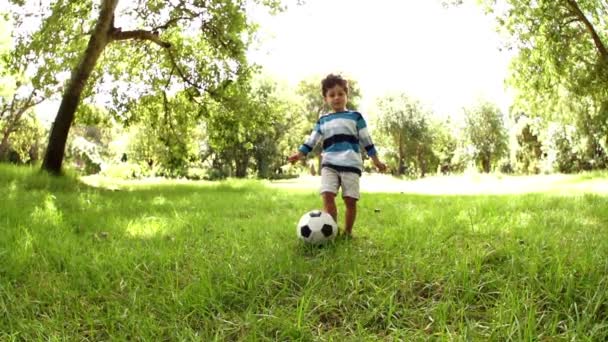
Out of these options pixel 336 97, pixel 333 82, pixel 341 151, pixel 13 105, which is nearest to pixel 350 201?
pixel 341 151

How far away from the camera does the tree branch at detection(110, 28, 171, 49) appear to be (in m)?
14.6

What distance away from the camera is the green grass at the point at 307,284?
10.6 ft

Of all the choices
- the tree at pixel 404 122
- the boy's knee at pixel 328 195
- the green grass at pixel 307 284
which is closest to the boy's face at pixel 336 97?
the boy's knee at pixel 328 195

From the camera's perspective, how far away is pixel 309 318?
3.42 metres

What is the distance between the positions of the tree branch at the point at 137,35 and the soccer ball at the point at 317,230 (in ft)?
39.6

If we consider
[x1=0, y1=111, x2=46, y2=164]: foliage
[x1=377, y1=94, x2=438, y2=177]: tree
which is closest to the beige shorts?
[x1=0, y1=111, x2=46, y2=164]: foliage

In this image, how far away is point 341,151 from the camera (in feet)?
18.4

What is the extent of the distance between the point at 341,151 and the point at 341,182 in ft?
1.28

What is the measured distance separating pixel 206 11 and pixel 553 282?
1316 cm

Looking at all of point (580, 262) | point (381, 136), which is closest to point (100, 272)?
point (580, 262)

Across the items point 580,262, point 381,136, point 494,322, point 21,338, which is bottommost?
point 21,338

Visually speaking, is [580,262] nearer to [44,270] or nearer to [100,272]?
[100,272]

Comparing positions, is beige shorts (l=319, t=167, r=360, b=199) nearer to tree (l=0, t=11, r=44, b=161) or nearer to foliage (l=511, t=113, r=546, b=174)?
tree (l=0, t=11, r=44, b=161)

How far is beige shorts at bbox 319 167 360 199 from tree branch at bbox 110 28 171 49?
11.5 metres
